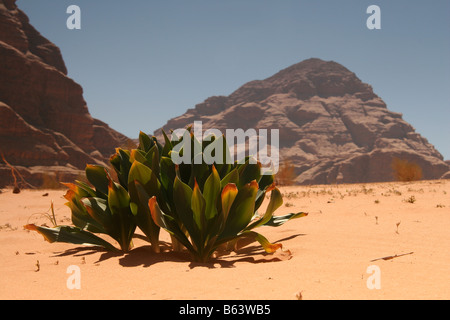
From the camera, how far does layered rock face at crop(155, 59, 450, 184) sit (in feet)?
283

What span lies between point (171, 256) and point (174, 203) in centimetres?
51

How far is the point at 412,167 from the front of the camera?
17.4 metres

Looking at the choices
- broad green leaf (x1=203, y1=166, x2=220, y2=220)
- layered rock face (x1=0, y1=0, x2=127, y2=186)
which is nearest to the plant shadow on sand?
broad green leaf (x1=203, y1=166, x2=220, y2=220)

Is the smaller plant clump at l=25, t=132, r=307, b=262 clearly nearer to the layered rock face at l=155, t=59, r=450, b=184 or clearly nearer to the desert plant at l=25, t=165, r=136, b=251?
the desert plant at l=25, t=165, r=136, b=251

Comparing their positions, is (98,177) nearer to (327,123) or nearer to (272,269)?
(272,269)

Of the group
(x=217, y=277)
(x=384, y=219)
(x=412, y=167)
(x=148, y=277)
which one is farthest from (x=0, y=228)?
(x=412, y=167)

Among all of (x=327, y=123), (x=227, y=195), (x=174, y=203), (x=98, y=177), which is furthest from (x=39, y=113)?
(x=327, y=123)

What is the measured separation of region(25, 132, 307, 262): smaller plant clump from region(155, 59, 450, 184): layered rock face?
78702 millimetres

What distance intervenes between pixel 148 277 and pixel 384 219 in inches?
137

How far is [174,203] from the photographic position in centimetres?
318

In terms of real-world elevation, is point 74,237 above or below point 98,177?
below

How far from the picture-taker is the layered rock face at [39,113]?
43531 mm

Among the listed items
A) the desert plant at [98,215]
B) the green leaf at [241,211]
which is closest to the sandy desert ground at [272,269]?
the desert plant at [98,215]

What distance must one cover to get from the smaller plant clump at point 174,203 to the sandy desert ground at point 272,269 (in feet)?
0.65
